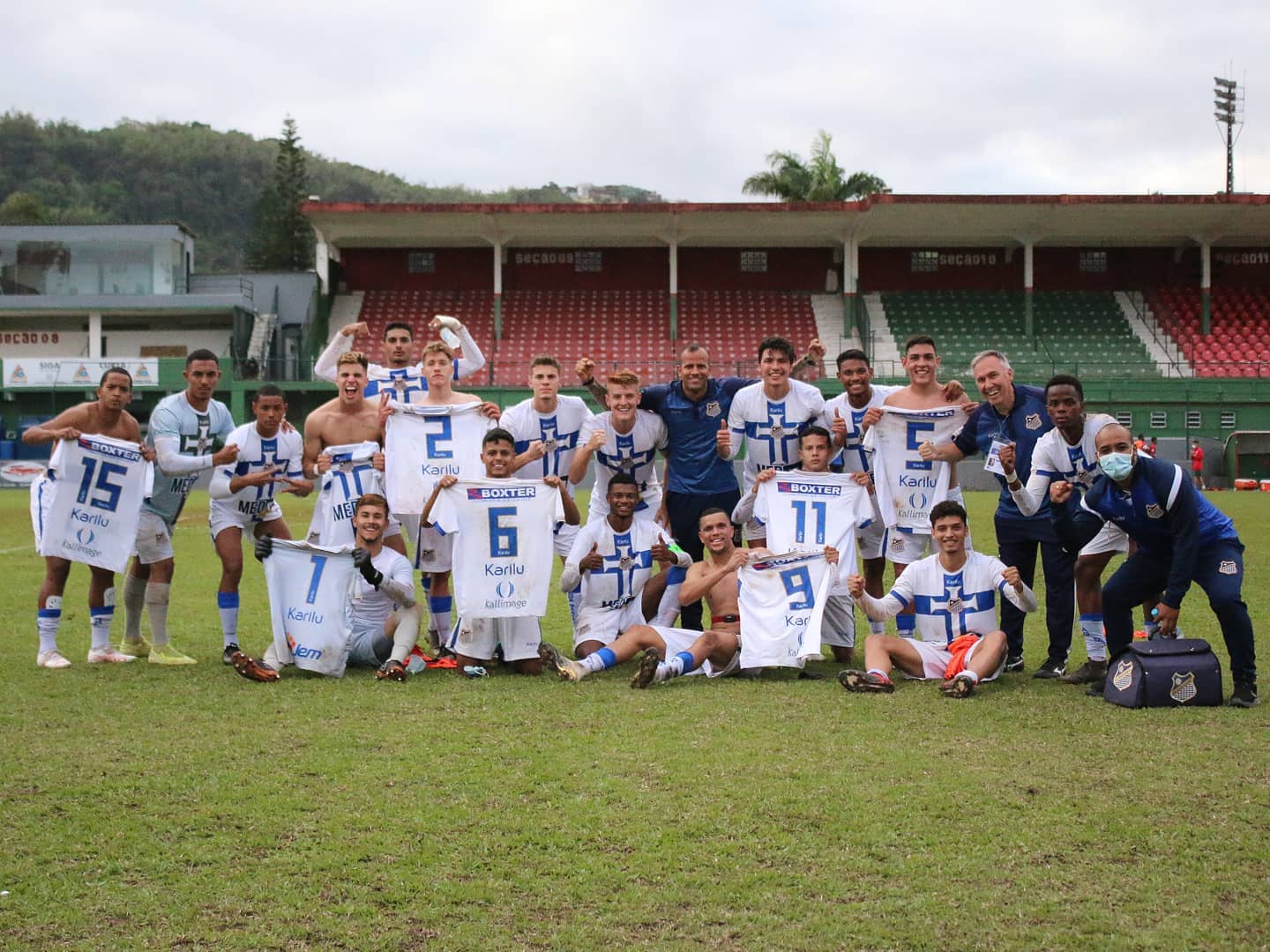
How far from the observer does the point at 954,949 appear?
141 inches

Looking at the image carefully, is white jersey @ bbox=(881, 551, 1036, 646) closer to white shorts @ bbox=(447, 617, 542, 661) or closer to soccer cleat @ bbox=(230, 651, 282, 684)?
white shorts @ bbox=(447, 617, 542, 661)

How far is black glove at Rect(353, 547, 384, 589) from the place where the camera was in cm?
787

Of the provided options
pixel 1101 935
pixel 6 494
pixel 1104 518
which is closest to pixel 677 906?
pixel 1101 935

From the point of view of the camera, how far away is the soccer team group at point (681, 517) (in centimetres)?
774

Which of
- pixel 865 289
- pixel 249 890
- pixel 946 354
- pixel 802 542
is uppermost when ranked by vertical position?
pixel 865 289

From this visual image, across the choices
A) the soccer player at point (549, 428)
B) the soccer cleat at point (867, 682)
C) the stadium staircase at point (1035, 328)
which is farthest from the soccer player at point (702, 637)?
the stadium staircase at point (1035, 328)

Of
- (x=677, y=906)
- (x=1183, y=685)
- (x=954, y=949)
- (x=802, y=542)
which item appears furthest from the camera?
(x=802, y=542)

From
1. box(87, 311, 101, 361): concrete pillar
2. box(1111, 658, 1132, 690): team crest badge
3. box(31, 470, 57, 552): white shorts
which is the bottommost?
box(1111, 658, 1132, 690): team crest badge

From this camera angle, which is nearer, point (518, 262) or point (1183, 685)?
point (1183, 685)

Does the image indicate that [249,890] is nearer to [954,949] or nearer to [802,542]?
[954,949]

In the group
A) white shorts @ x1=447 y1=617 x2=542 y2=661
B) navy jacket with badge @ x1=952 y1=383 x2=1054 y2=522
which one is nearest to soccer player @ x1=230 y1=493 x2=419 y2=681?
white shorts @ x1=447 y1=617 x2=542 y2=661

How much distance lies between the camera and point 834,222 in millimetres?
39219

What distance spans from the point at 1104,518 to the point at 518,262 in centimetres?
3705

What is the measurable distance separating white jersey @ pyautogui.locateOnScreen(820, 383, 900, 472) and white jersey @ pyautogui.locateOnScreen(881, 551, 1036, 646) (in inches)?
49.0
